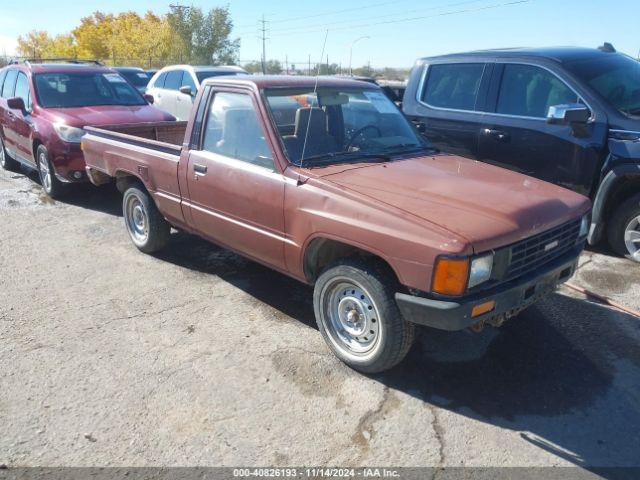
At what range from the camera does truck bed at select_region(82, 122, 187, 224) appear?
4695 millimetres

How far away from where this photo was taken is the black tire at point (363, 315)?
312 centimetres

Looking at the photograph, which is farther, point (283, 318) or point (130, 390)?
point (283, 318)

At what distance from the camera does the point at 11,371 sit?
11.4ft

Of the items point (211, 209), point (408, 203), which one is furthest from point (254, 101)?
point (408, 203)

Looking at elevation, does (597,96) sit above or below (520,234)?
above

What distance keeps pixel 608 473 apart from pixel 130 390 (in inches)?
107

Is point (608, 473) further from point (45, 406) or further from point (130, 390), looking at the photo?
point (45, 406)

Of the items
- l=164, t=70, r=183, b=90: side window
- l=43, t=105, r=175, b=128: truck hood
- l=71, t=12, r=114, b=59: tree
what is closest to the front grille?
l=43, t=105, r=175, b=128: truck hood

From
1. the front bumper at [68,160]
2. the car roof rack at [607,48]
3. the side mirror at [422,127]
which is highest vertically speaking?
the car roof rack at [607,48]

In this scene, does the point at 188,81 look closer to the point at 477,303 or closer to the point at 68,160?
the point at 68,160

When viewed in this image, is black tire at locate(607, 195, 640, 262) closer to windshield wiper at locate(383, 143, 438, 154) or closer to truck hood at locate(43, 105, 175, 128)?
windshield wiper at locate(383, 143, 438, 154)

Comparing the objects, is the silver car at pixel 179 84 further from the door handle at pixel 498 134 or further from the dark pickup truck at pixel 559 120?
the door handle at pixel 498 134

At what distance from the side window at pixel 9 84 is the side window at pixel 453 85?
21.4 feet

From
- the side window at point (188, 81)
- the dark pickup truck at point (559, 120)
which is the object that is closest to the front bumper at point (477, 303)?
the dark pickup truck at point (559, 120)
